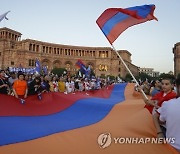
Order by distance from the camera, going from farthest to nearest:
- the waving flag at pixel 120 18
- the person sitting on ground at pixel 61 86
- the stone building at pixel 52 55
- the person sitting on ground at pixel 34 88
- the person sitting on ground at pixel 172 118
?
the stone building at pixel 52 55
the person sitting on ground at pixel 61 86
the person sitting on ground at pixel 34 88
the waving flag at pixel 120 18
the person sitting on ground at pixel 172 118

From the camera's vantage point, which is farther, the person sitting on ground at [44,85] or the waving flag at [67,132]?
the person sitting on ground at [44,85]

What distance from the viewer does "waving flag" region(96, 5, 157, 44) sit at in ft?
16.9

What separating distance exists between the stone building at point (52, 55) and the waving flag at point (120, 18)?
72.8 metres

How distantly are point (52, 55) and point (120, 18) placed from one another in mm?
78799

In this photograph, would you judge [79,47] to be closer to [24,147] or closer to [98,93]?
[98,93]

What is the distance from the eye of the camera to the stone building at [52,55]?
77.2 meters

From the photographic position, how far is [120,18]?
18.3 ft

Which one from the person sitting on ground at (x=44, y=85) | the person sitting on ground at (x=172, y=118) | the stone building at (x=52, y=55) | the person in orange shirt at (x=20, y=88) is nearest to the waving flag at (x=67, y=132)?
the person sitting on ground at (x=172, y=118)

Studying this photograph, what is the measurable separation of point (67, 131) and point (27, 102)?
107 inches

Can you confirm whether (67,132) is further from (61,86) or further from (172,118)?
(61,86)

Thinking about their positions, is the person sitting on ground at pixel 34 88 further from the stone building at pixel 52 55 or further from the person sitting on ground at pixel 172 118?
the stone building at pixel 52 55

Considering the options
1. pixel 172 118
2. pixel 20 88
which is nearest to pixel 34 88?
pixel 20 88

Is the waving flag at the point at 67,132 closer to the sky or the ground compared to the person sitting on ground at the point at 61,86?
closer to the ground

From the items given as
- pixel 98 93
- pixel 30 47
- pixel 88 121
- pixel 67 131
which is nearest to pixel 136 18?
pixel 88 121
